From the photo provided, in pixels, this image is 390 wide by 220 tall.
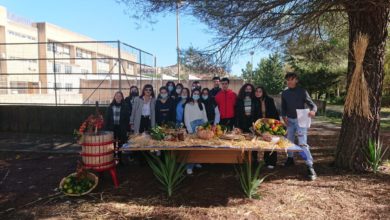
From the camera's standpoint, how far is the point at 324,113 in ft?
61.8

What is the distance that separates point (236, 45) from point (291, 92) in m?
1.40

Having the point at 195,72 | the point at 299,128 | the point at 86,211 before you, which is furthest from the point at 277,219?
the point at 195,72

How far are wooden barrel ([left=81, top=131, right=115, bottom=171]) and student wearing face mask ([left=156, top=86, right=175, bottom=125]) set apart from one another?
5.02ft

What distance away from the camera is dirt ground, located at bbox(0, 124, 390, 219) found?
419 cm

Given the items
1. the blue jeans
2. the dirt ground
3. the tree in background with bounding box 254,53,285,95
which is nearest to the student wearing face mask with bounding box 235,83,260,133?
the blue jeans

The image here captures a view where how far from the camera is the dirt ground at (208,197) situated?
4.19 meters

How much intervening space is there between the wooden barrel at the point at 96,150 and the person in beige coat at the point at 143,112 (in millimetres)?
1566

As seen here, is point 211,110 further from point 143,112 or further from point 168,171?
point 168,171

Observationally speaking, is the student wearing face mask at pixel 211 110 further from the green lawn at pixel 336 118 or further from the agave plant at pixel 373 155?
the green lawn at pixel 336 118

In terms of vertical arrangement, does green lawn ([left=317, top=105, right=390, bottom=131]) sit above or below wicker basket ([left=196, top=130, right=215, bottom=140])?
below

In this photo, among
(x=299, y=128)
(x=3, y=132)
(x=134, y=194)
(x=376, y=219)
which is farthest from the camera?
(x=3, y=132)

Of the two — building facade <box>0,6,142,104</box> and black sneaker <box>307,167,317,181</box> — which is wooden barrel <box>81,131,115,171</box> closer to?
black sneaker <box>307,167,317,181</box>

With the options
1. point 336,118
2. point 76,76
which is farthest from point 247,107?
point 76,76

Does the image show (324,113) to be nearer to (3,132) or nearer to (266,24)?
(266,24)
